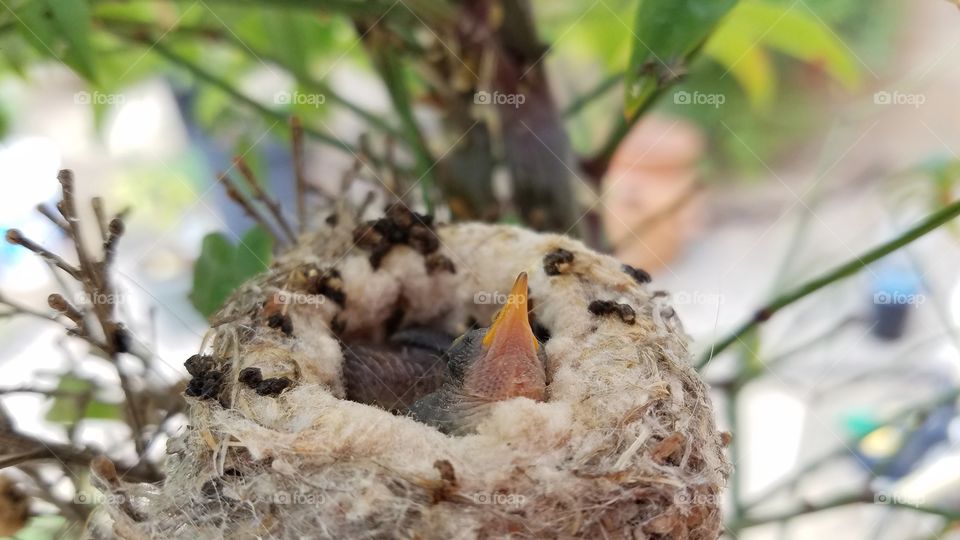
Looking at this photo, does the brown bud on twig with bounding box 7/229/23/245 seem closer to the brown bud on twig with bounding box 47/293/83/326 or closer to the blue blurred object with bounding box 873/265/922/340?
the brown bud on twig with bounding box 47/293/83/326

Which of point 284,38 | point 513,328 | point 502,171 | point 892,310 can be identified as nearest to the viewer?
point 513,328

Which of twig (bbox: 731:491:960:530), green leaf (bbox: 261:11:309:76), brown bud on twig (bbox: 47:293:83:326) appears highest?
green leaf (bbox: 261:11:309:76)

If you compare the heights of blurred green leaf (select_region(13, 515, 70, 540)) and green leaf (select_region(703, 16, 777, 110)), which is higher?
green leaf (select_region(703, 16, 777, 110))

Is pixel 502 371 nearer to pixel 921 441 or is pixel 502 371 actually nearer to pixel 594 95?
pixel 594 95

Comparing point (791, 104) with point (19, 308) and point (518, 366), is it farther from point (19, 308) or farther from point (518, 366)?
point (19, 308)

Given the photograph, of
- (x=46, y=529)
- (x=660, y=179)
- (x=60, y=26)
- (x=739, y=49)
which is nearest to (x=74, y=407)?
(x=46, y=529)

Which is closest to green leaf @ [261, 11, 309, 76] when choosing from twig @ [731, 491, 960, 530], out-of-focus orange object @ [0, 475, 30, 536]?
out-of-focus orange object @ [0, 475, 30, 536]

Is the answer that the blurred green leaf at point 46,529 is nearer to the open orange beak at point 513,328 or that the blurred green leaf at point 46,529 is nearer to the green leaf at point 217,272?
the green leaf at point 217,272
